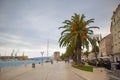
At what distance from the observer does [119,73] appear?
15547 mm

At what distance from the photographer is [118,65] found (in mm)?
19953

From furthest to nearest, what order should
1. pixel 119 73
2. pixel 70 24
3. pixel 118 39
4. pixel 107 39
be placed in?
pixel 107 39
pixel 118 39
pixel 70 24
pixel 119 73

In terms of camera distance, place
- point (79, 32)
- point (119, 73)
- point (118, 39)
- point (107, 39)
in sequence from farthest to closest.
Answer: point (107, 39) < point (118, 39) < point (79, 32) < point (119, 73)

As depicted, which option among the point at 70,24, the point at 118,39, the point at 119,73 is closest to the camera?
the point at 119,73

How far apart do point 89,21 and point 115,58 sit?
16.9m

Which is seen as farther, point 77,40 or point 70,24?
point 70,24

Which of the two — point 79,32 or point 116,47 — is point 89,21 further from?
point 116,47

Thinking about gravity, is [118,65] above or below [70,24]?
below

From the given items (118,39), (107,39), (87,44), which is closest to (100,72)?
(87,44)

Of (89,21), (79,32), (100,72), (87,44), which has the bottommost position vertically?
(100,72)

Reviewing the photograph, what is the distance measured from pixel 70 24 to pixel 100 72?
21198 mm

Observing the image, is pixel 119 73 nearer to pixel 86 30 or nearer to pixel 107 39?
pixel 86 30

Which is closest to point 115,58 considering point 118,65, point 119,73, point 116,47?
point 116,47

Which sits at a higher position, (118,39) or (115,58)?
(118,39)
